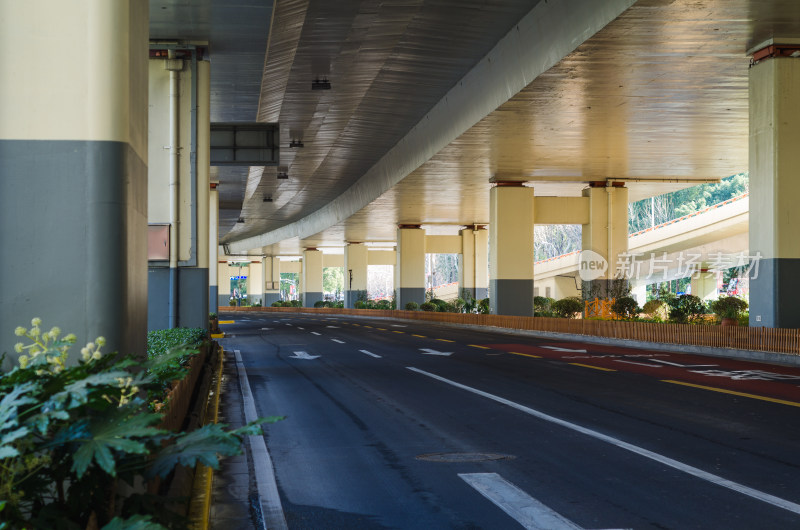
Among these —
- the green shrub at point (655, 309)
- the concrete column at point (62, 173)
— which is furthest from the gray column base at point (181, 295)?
the green shrub at point (655, 309)

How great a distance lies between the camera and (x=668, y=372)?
1891 centimetres

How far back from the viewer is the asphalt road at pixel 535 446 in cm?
698

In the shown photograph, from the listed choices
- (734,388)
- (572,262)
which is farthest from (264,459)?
(572,262)

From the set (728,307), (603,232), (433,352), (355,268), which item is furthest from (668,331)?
(355,268)

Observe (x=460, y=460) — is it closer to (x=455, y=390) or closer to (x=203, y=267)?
(x=455, y=390)

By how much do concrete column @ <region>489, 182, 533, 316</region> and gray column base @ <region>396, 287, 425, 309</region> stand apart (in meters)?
22.8

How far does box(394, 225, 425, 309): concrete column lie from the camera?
212 feet

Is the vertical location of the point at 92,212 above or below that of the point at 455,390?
above

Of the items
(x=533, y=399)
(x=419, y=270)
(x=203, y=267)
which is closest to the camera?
(x=533, y=399)

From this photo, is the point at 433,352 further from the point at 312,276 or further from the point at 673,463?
the point at 312,276

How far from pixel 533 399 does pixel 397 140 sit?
24.7 metres

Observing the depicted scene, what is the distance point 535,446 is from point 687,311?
87.3 ft

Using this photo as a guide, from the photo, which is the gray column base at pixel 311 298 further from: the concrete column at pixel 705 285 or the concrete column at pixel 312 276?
the concrete column at pixel 705 285

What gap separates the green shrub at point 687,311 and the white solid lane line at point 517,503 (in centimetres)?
2724
